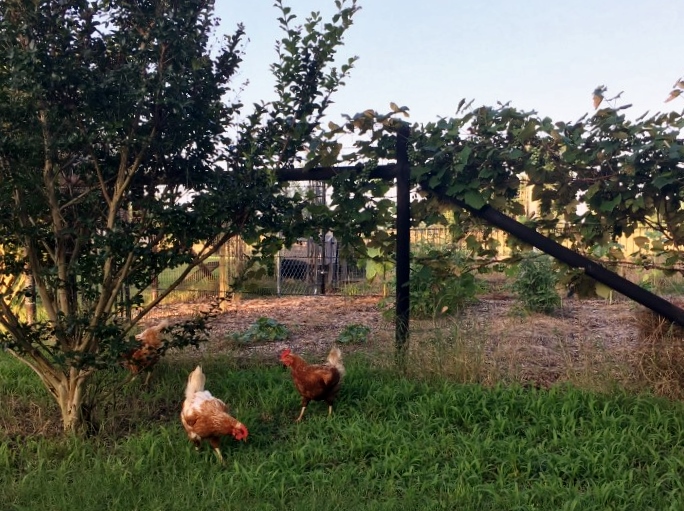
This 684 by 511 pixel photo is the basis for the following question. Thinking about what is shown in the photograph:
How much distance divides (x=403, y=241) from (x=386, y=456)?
197cm

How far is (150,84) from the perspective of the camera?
130 inches

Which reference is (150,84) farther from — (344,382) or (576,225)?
(576,225)

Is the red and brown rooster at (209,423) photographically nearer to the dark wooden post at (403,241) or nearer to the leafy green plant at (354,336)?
the dark wooden post at (403,241)

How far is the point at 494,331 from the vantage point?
5715 mm

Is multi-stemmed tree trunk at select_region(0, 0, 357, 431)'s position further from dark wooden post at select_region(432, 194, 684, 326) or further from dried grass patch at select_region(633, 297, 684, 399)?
dried grass patch at select_region(633, 297, 684, 399)

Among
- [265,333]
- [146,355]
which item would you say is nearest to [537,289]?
[265,333]

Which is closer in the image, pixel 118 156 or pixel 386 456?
pixel 386 456

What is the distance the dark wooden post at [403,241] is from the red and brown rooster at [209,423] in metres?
1.68

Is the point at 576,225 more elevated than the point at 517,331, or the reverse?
the point at 576,225

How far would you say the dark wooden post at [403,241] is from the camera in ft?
14.9

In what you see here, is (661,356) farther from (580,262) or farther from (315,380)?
(315,380)

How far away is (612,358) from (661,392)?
17.9 inches

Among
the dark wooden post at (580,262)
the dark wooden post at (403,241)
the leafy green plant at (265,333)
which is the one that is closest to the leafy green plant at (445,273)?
the dark wooden post at (403,241)

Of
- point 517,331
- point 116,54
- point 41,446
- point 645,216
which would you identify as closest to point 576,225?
point 645,216
